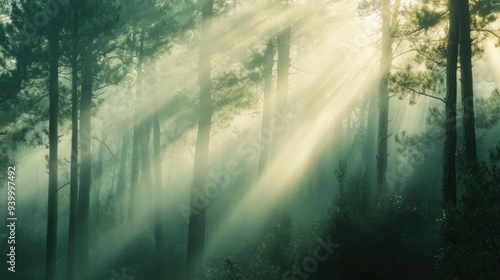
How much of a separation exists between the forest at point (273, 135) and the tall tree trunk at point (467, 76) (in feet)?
0.14

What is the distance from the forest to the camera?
989cm

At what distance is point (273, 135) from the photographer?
56.2ft

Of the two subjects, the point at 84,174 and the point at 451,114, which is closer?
the point at 451,114

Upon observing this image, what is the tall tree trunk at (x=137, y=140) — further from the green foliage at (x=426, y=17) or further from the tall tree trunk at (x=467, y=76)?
the tall tree trunk at (x=467, y=76)

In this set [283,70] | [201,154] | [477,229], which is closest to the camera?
[477,229]

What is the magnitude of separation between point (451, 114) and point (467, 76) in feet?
3.43

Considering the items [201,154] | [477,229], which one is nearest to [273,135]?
[201,154]

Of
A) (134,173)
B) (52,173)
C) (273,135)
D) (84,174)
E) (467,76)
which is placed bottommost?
(134,173)

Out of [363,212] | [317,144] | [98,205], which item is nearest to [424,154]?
[317,144]

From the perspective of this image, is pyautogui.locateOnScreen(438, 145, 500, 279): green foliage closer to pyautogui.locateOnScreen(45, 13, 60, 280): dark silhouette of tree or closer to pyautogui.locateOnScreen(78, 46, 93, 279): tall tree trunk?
pyautogui.locateOnScreen(45, 13, 60, 280): dark silhouette of tree

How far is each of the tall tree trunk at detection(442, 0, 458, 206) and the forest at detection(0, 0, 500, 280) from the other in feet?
0.11

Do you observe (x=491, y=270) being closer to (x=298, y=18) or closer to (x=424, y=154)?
(x=298, y=18)

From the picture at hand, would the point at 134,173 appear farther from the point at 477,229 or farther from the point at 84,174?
the point at 477,229

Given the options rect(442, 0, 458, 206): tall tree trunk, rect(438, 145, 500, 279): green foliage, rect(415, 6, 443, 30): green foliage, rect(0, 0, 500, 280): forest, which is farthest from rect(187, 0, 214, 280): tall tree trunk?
rect(438, 145, 500, 279): green foliage
